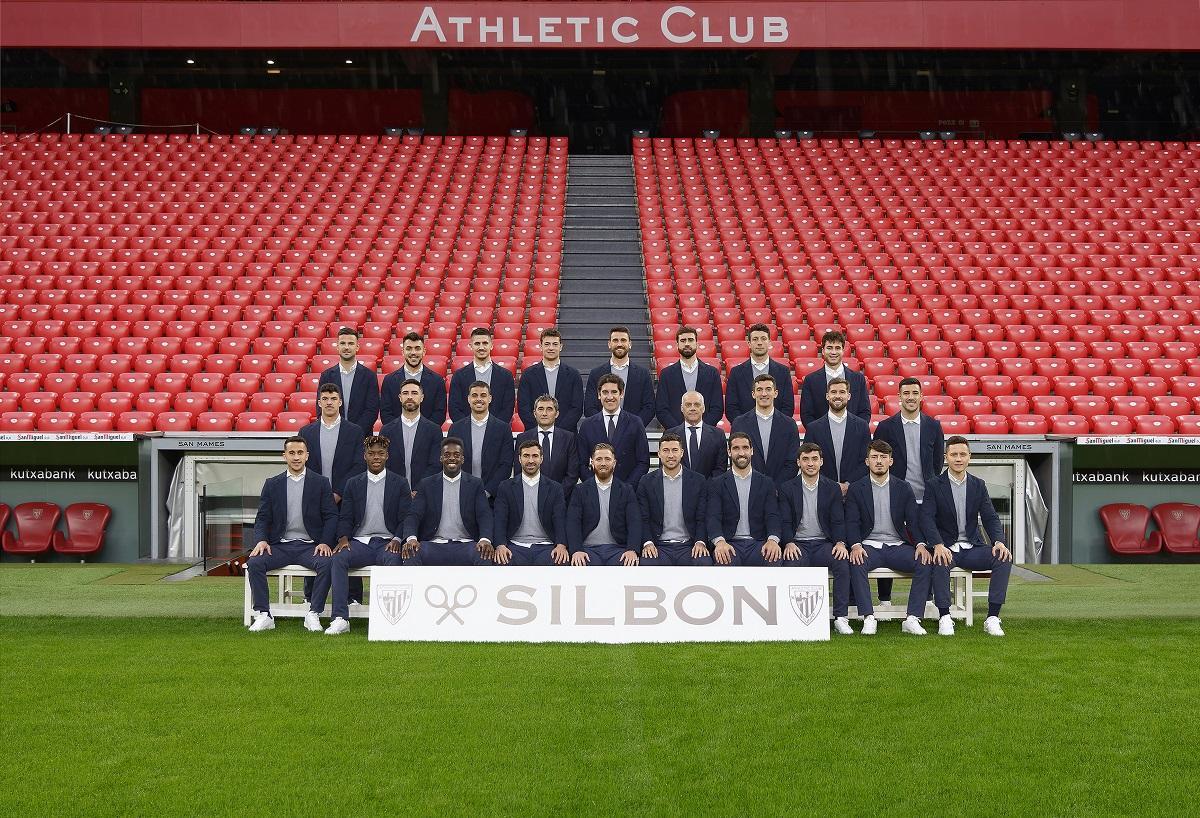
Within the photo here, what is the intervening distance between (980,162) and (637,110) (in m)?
7.86

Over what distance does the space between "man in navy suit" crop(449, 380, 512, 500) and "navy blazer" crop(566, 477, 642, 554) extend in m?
0.65

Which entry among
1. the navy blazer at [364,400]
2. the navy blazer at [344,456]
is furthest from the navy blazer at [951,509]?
the navy blazer at [364,400]

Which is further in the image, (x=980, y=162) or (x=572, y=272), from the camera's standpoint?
(x=980, y=162)

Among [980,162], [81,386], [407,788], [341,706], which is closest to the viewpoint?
[407,788]

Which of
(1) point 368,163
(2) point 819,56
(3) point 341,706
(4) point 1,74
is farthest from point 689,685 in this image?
(4) point 1,74

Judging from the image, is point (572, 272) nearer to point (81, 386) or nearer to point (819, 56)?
point (81, 386)

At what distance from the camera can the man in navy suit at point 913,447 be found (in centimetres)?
798

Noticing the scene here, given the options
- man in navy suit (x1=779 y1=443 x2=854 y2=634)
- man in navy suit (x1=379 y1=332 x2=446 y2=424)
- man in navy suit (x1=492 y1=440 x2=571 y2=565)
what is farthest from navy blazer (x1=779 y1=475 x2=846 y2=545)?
man in navy suit (x1=379 y1=332 x2=446 y2=424)

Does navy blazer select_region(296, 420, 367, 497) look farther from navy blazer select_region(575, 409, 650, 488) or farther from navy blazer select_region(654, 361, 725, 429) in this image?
navy blazer select_region(654, 361, 725, 429)

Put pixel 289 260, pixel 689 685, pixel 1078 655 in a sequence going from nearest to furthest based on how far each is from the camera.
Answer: pixel 689 685
pixel 1078 655
pixel 289 260

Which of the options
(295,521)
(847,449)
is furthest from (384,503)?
(847,449)

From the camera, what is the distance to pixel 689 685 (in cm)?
568

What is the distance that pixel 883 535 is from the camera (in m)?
7.62

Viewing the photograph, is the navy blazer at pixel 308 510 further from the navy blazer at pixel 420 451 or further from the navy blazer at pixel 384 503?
the navy blazer at pixel 420 451
